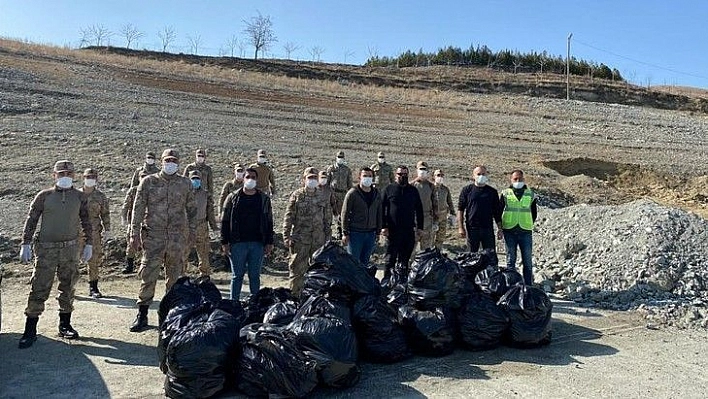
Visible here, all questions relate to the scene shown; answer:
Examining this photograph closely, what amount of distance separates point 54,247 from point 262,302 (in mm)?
2062

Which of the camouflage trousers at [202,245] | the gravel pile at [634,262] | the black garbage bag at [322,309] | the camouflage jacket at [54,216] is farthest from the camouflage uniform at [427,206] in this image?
the camouflage jacket at [54,216]

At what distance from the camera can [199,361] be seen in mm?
4723

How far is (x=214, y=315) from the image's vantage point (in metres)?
5.09

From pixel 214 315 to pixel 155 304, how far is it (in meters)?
2.83

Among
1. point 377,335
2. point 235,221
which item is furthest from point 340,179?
point 377,335

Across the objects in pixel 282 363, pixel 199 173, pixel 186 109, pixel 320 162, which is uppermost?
pixel 186 109

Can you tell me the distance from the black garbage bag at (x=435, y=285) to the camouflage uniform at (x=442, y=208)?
11.6 feet

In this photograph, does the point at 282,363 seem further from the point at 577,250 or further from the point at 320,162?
the point at 320,162

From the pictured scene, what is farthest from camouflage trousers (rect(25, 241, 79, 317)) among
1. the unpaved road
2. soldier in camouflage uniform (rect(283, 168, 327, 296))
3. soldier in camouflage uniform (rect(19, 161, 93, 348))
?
soldier in camouflage uniform (rect(283, 168, 327, 296))

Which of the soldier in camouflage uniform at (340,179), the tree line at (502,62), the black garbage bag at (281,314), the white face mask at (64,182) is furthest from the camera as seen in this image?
the tree line at (502,62)

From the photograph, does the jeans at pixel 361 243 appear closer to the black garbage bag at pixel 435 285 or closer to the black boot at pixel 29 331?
the black garbage bag at pixel 435 285

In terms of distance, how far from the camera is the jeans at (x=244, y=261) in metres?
6.87

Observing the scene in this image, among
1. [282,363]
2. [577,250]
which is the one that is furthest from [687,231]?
[282,363]

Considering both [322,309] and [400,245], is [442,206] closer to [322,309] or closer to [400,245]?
[400,245]
